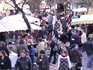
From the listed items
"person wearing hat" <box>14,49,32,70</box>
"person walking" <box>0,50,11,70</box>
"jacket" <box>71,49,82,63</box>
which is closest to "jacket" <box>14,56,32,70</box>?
"person wearing hat" <box>14,49,32,70</box>

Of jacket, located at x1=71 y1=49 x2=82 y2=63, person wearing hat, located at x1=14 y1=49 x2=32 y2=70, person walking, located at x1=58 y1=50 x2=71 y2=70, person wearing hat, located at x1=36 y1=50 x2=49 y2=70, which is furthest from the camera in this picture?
jacket, located at x1=71 y1=49 x2=82 y2=63

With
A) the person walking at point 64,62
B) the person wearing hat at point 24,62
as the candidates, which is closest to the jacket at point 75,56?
the person walking at point 64,62

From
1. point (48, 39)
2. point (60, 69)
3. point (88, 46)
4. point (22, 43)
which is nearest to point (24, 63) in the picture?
point (60, 69)

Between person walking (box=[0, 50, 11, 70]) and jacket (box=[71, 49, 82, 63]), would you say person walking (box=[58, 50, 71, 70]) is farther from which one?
person walking (box=[0, 50, 11, 70])

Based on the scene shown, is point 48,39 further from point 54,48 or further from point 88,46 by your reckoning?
point 88,46

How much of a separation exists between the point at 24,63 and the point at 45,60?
1046mm

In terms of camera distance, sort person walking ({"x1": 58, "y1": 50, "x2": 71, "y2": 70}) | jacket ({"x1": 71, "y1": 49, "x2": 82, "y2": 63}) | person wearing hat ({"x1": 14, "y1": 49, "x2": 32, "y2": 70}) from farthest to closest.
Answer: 1. jacket ({"x1": 71, "y1": 49, "x2": 82, "y2": 63})
2. person walking ({"x1": 58, "y1": 50, "x2": 71, "y2": 70})
3. person wearing hat ({"x1": 14, "y1": 49, "x2": 32, "y2": 70})

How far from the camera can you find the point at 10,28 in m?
12.8

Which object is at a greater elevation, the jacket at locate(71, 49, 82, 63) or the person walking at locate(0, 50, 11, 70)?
the person walking at locate(0, 50, 11, 70)

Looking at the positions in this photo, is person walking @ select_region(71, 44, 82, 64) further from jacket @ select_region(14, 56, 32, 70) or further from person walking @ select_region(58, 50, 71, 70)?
jacket @ select_region(14, 56, 32, 70)

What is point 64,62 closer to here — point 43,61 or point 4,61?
point 43,61

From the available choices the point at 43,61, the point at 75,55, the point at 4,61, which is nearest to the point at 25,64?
the point at 43,61

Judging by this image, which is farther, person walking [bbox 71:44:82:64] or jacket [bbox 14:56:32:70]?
person walking [bbox 71:44:82:64]

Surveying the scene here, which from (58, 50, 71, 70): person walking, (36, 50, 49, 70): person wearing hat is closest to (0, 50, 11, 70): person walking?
(36, 50, 49, 70): person wearing hat
